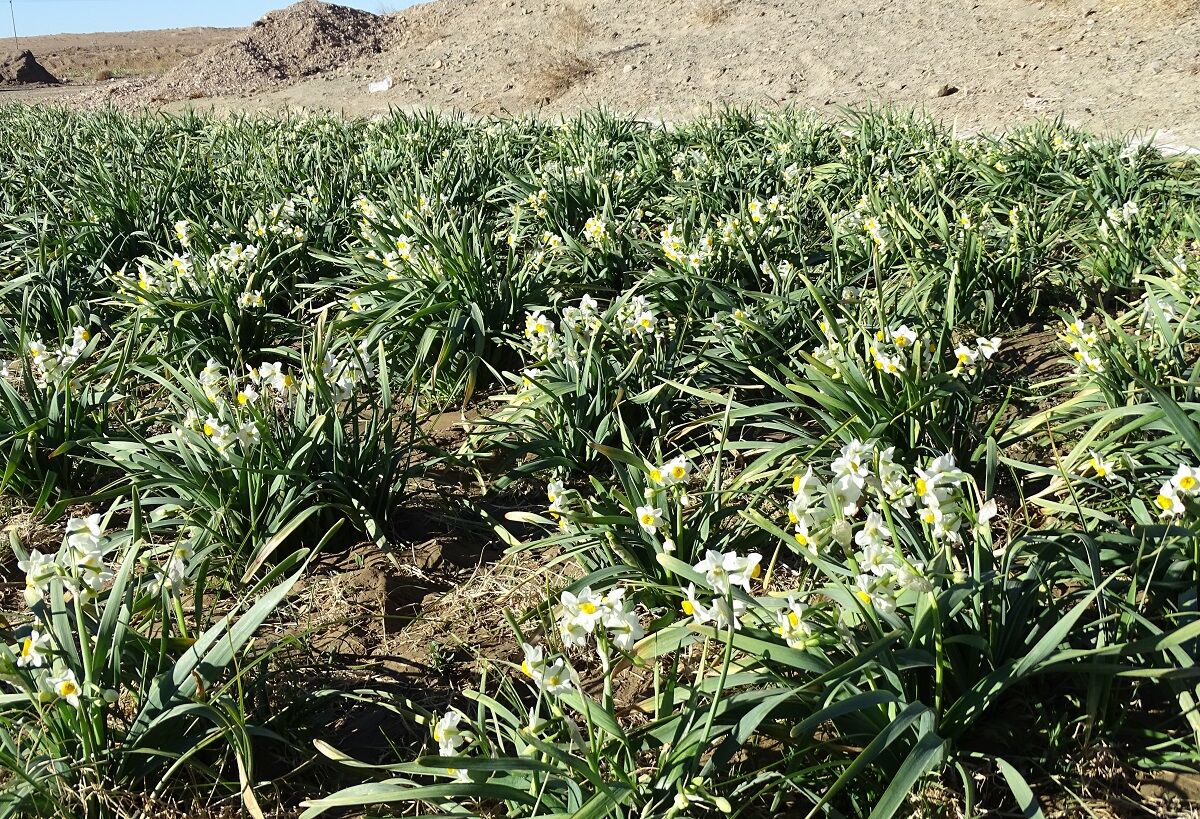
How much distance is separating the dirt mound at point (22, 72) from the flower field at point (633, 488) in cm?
2764

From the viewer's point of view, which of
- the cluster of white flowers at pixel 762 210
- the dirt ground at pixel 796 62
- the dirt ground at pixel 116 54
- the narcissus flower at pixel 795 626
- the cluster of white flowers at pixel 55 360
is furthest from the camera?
the dirt ground at pixel 116 54

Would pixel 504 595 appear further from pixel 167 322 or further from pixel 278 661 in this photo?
pixel 167 322

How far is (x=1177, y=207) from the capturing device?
409cm

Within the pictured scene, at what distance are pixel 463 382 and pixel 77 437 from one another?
1.30 meters

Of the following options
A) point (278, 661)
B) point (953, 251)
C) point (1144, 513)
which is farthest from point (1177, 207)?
point (278, 661)

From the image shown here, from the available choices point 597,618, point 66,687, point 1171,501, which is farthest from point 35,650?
point 1171,501

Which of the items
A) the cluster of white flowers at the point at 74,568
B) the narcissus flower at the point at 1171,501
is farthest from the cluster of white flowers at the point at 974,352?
the cluster of white flowers at the point at 74,568

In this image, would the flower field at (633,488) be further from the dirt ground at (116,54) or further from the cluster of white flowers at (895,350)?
the dirt ground at (116,54)

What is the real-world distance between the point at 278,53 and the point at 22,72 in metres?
15.8

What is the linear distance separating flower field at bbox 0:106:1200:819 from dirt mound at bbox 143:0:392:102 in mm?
12575

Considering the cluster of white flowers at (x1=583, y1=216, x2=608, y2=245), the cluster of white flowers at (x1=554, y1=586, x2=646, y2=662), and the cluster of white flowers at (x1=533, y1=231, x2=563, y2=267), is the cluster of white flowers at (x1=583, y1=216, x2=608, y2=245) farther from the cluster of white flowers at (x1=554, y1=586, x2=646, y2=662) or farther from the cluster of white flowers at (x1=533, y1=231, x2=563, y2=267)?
the cluster of white flowers at (x1=554, y1=586, x2=646, y2=662)

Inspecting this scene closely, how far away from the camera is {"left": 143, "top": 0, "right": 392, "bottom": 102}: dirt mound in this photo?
16.9 m

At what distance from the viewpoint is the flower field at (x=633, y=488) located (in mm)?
1750

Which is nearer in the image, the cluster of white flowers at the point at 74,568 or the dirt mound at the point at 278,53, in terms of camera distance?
the cluster of white flowers at the point at 74,568
